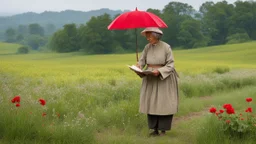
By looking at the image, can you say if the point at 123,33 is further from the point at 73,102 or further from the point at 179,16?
the point at 73,102

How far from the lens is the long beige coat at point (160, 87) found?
6.78m

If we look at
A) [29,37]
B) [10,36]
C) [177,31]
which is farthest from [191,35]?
[10,36]

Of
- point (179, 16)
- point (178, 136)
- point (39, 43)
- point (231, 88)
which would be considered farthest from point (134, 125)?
point (39, 43)

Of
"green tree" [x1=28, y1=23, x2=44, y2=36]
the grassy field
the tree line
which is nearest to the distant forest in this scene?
the tree line

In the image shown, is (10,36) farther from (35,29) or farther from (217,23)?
(217,23)

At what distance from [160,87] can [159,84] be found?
6 centimetres

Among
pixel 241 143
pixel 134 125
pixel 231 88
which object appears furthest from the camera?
pixel 231 88

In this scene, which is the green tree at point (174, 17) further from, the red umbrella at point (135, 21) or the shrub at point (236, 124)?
the shrub at point (236, 124)

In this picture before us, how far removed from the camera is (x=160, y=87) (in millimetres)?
6828

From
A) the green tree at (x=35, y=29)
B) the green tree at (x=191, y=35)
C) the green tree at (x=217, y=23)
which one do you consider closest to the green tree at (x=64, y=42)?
the green tree at (x=191, y=35)

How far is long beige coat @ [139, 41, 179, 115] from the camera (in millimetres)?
6781

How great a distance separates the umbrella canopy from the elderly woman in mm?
159

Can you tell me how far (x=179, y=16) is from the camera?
236 ft

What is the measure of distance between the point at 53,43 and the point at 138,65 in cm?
5821
